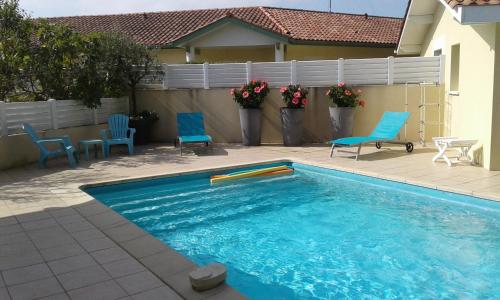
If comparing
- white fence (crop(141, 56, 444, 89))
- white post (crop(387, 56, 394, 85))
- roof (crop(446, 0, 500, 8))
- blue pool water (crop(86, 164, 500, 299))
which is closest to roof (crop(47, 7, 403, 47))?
white fence (crop(141, 56, 444, 89))

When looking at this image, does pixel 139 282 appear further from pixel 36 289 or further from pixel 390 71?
pixel 390 71

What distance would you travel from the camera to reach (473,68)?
9.42m

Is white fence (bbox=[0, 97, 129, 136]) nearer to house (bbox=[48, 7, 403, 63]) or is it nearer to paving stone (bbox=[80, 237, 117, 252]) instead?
house (bbox=[48, 7, 403, 63])

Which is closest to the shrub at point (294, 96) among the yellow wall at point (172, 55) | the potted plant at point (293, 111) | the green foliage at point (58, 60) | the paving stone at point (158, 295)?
the potted plant at point (293, 111)

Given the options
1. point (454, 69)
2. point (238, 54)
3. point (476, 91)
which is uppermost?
point (238, 54)

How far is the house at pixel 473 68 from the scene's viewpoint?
24.6 ft

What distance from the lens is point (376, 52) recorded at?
923 inches

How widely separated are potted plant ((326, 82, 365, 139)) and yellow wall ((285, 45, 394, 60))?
8.98m

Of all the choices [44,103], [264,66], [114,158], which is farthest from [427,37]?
[44,103]

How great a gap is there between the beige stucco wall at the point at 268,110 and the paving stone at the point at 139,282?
31.5 feet

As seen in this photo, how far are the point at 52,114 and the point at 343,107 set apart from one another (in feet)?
25.5

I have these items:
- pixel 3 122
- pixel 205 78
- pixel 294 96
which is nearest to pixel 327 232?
pixel 294 96

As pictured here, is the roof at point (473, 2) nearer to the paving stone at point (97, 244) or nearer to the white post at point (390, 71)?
the white post at point (390, 71)

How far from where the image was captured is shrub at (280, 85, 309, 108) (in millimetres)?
12523
